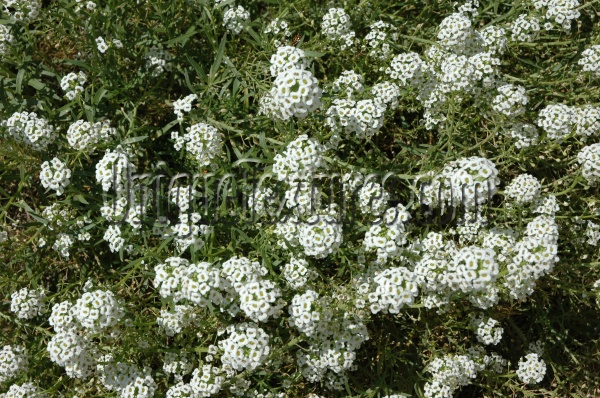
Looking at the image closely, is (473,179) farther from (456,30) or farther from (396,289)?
(456,30)

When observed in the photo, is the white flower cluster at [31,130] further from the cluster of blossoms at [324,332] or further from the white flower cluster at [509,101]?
the white flower cluster at [509,101]

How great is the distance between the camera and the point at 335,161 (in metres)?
5.66

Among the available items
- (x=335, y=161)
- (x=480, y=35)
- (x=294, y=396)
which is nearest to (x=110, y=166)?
(x=335, y=161)

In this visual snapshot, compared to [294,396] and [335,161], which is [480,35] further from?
[294,396]

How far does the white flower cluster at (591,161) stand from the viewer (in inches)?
210

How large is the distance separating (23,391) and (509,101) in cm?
504

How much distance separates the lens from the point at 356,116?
5371mm

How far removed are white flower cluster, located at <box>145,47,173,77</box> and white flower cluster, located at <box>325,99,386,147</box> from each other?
192 centimetres

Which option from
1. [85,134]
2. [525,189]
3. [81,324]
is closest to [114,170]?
[85,134]

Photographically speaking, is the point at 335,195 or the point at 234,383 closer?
the point at 234,383

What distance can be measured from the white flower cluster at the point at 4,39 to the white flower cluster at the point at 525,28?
195 inches

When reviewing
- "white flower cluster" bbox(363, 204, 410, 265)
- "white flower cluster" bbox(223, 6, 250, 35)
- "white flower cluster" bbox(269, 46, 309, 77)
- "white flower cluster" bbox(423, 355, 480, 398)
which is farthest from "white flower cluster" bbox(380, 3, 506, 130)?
"white flower cluster" bbox(423, 355, 480, 398)

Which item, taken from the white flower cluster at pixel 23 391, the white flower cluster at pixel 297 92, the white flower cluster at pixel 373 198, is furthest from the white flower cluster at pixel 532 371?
the white flower cluster at pixel 23 391

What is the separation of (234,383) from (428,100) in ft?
10.7
